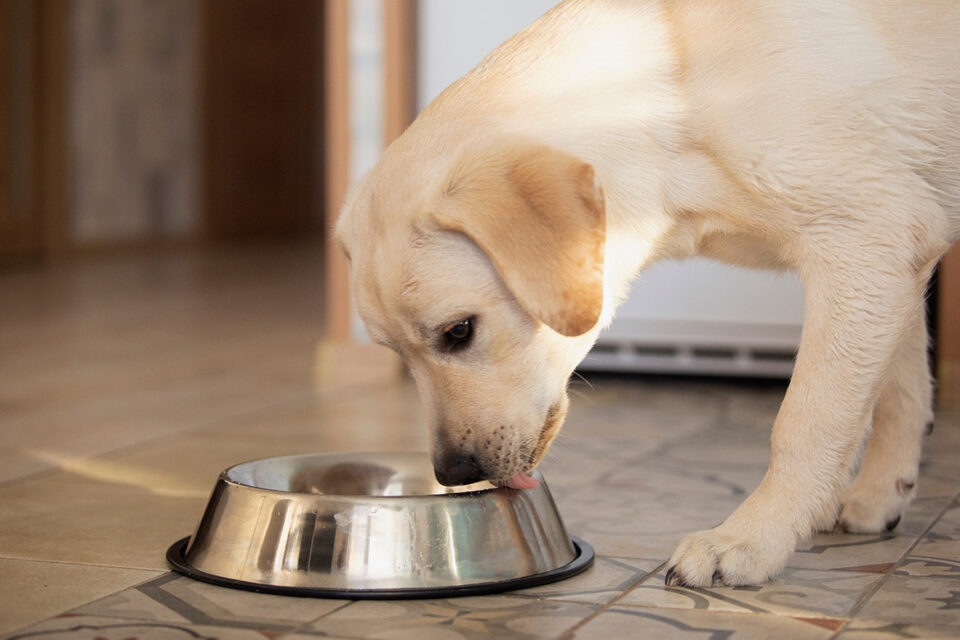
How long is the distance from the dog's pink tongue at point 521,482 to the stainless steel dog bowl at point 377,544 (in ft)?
0.05

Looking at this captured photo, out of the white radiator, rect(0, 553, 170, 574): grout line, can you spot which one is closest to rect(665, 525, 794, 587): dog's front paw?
rect(0, 553, 170, 574): grout line

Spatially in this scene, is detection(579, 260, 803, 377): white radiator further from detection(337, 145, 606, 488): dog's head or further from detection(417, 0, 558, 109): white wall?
detection(337, 145, 606, 488): dog's head

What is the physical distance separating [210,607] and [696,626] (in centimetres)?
74

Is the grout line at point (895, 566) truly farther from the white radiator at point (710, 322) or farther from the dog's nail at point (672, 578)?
the white radiator at point (710, 322)

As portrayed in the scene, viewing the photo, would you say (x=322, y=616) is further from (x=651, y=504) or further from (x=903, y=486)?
(x=903, y=486)

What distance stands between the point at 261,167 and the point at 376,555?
11.1 m

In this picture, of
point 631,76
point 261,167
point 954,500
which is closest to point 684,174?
point 631,76

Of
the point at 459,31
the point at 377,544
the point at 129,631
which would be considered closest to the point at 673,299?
the point at 459,31

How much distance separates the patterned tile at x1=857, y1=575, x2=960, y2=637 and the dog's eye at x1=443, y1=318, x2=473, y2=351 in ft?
2.52

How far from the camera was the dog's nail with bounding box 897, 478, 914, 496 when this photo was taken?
2547 mm

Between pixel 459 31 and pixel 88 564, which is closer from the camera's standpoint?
pixel 88 564

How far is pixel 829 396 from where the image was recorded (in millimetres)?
2209

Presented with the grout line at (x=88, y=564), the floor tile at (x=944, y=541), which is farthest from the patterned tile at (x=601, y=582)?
the grout line at (x=88, y=564)

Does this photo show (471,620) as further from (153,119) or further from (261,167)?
(261,167)
